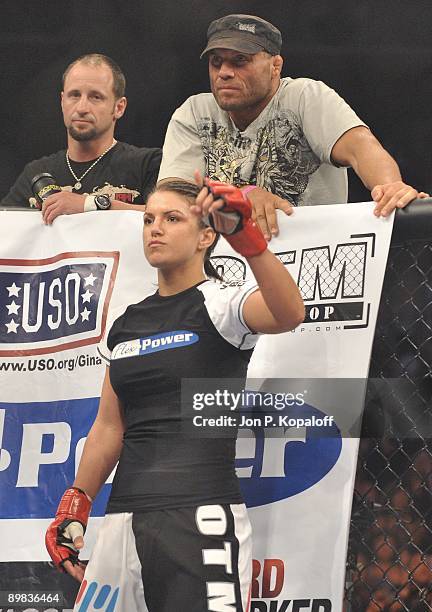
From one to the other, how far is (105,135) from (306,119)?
2.20 feet

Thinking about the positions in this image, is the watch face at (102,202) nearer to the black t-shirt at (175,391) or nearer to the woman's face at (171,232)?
the woman's face at (171,232)

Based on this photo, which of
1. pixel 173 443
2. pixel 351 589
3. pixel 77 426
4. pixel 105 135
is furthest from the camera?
pixel 105 135

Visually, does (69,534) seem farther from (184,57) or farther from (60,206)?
(184,57)

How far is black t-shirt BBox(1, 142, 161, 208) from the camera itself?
2.66 m

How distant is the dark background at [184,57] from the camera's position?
4047 millimetres

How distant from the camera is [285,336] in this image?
2135 mm

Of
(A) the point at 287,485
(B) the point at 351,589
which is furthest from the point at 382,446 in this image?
(A) the point at 287,485

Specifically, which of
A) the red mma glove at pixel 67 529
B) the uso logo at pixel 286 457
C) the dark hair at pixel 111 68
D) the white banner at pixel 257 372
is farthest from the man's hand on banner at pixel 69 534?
the dark hair at pixel 111 68

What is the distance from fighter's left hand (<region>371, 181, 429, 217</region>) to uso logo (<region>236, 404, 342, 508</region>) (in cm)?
45

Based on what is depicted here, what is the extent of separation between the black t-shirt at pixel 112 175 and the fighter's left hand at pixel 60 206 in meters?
0.28

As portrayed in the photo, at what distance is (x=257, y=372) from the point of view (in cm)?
213

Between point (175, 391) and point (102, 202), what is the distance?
2.00ft

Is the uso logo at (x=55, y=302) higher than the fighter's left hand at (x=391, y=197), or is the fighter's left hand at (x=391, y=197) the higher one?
the fighter's left hand at (x=391, y=197)

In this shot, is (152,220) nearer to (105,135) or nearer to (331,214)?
(331,214)
